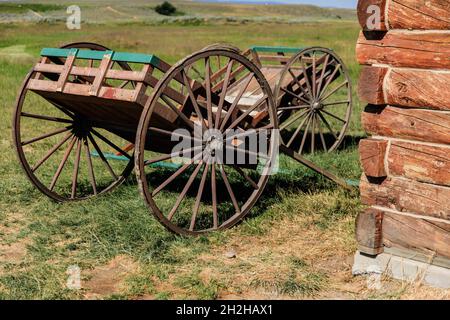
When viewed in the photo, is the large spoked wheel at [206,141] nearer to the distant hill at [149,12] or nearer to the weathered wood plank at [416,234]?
the weathered wood plank at [416,234]

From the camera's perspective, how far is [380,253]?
191 inches

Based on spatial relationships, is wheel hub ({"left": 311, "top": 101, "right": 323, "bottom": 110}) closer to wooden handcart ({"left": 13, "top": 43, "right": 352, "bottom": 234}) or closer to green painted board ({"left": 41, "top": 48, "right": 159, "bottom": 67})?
wooden handcart ({"left": 13, "top": 43, "right": 352, "bottom": 234})

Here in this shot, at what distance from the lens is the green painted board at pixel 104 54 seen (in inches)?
206

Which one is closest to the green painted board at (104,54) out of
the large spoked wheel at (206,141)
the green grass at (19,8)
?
the large spoked wheel at (206,141)

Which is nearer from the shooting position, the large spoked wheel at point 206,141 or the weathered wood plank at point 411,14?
the weathered wood plank at point 411,14

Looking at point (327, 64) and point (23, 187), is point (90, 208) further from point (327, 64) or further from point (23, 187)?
point (327, 64)

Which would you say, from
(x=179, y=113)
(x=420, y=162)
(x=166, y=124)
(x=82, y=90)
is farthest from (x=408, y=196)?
(x=82, y=90)

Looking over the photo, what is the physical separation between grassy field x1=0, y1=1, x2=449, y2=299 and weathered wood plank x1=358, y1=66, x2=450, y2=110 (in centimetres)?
128

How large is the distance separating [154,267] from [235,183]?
8.17 feet

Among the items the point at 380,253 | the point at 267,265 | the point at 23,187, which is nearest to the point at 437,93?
the point at 380,253

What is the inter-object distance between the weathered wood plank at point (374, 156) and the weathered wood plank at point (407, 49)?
1.86 feet

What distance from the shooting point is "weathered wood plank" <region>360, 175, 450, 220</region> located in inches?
177

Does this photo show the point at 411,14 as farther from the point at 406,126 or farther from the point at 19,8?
the point at 19,8

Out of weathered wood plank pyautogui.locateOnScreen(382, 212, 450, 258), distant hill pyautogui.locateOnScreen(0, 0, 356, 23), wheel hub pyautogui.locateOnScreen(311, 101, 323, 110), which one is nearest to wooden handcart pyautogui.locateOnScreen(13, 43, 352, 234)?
weathered wood plank pyautogui.locateOnScreen(382, 212, 450, 258)
